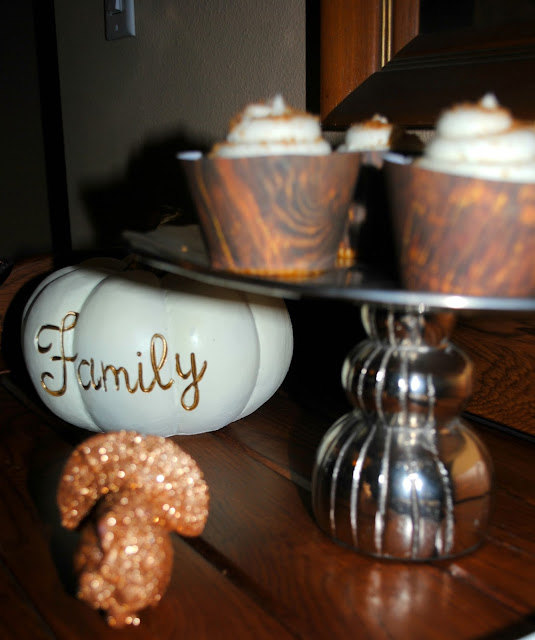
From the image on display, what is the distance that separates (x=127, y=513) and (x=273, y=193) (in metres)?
0.24

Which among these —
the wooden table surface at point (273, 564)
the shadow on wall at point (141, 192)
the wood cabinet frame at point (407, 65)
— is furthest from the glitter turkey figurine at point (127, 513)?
the shadow on wall at point (141, 192)

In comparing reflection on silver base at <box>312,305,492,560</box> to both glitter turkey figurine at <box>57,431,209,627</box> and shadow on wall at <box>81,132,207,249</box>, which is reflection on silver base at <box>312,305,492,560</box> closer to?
glitter turkey figurine at <box>57,431,209,627</box>

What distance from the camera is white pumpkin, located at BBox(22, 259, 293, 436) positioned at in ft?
2.48

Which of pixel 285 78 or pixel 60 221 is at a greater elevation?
pixel 285 78

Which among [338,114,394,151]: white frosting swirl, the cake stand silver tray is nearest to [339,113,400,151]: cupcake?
[338,114,394,151]: white frosting swirl

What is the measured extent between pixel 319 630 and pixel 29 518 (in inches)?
11.2

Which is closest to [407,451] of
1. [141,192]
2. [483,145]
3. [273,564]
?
[273,564]

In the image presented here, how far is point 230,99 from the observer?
1159mm

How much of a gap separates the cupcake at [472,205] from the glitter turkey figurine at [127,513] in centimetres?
23

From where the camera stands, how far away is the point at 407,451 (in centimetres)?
57

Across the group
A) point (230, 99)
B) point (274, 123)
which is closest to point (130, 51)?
point (230, 99)

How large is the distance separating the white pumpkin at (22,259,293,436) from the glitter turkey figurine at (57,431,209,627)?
23 cm

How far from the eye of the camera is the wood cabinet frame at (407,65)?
28.5 inches

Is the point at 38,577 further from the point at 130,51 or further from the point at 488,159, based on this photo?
the point at 130,51
